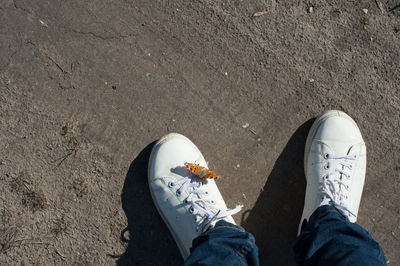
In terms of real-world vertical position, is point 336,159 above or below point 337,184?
above

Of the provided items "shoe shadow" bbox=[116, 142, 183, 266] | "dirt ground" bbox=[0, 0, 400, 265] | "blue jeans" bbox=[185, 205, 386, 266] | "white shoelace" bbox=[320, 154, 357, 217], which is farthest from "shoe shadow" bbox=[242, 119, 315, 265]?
"shoe shadow" bbox=[116, 142, 183, 266]

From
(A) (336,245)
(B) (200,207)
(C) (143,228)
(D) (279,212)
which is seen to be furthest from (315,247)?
(C) (143,228)

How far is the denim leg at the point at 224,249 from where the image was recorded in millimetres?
1658

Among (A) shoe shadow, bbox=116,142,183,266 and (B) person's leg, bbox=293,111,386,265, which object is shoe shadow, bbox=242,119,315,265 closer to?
(B) person's leg, bbox=293,111,386,265

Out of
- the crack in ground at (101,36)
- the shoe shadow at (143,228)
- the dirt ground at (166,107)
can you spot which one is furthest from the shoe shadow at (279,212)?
the crack in ground at (101,36)

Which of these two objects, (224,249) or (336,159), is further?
(336,159)

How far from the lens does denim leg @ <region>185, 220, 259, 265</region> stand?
166 centimetres

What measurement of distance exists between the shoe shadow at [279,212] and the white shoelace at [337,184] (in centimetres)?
21

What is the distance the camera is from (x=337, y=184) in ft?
6.78

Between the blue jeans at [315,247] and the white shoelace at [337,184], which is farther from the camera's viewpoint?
the white shoelace at [337,184]

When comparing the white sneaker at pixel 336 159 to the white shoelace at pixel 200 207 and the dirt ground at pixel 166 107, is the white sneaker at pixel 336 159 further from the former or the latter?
the white shoelace at pixel 200 207

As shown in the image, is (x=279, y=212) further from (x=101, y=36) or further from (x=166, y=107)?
(x=101, y=36)

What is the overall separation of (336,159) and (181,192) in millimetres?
1078

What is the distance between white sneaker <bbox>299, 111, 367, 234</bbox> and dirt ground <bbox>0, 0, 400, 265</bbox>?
0.08 metres
